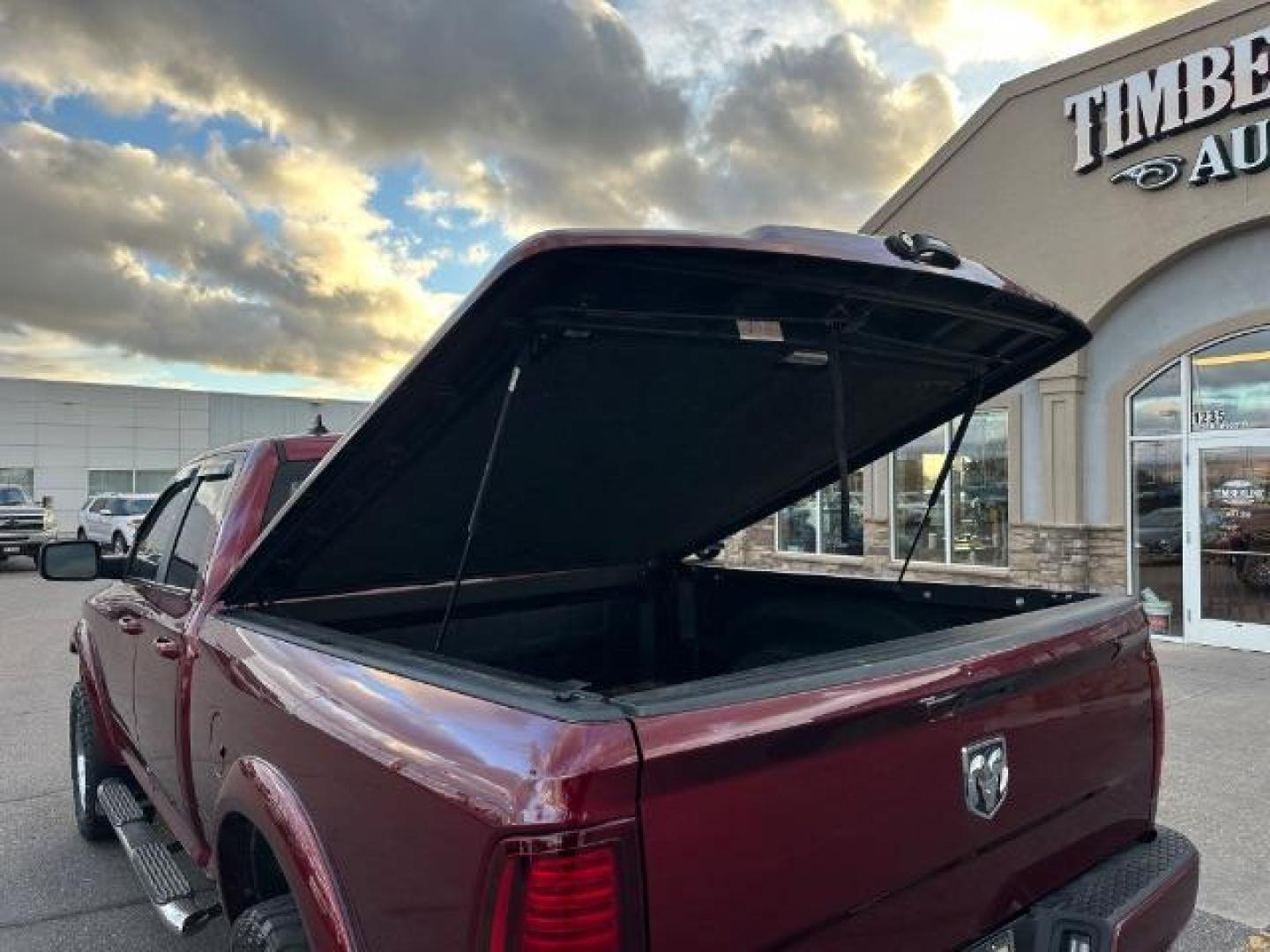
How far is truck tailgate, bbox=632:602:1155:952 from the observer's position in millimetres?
1468

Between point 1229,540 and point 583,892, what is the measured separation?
1022cm

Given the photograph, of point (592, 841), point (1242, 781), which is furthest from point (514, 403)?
point (1242, 781)

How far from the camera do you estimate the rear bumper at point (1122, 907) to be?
6.79ft

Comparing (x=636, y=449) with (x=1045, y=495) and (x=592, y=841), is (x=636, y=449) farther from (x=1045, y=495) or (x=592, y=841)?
(x=1045, y=495)

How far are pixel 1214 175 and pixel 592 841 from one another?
10.6m

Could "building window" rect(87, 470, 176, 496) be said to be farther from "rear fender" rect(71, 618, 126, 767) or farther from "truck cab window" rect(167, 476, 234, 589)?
Result: "truck cab window" rect(167, 476, 234, 589)

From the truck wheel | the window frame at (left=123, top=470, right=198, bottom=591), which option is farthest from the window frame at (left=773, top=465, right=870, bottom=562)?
the window frame at (left=123, top=470, right=198, bottom=591)

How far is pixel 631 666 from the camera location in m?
4.04

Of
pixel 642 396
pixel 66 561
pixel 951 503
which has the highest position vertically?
pixel 642 396

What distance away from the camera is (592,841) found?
4.57 ft

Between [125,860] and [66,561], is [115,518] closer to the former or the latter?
[125,860]

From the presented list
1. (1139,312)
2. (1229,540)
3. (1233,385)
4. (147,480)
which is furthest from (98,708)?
(147,480)

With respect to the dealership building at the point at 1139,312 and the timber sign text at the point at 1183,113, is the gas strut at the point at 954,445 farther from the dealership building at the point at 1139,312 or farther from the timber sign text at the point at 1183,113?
the timber sign text at the point at 1183,113

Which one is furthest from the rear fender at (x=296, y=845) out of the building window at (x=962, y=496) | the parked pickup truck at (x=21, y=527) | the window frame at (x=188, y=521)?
the parked pickup truck at (x=21, y=527)
